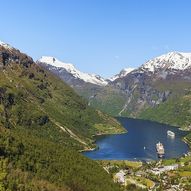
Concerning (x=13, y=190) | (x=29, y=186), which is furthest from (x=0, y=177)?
(x=29, y=186)

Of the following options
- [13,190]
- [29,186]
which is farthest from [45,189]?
[13,190]

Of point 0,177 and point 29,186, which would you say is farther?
point 29,186

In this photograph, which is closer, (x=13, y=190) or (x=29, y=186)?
(x=13, y=190)

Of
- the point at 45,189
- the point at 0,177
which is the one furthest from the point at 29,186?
the point at 0,177

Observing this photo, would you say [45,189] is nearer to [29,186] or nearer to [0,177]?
[29,186]

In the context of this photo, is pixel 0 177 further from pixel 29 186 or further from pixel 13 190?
pixel 29 186

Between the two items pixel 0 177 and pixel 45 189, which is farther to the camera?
pixel 45 189

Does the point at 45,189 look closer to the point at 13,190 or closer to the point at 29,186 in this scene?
the point at 29,186
